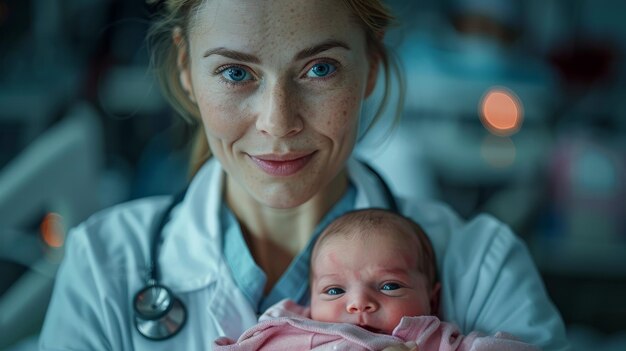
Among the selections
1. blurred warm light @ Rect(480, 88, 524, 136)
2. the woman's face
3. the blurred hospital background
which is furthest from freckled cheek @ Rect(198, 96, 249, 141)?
blurred warm light @ Rect(480, 88, 524, 136)

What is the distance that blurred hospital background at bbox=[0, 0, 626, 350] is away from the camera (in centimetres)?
411

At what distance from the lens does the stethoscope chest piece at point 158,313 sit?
1.47 meters

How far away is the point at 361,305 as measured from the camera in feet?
4.49

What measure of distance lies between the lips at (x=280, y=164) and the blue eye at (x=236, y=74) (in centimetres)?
13

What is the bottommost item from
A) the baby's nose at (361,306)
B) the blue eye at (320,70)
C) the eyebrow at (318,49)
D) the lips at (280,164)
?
the baby's nose at (361,306)

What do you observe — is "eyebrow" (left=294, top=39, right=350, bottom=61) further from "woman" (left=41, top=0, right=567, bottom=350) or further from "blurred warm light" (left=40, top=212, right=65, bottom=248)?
Answer: "blurred warm light" (left=40, top=212, right=65, bottom=248)

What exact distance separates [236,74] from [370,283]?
40cm

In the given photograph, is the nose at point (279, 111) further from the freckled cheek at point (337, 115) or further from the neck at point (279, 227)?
the neck at point (279, 227)

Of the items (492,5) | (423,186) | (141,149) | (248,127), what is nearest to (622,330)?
(423,186)

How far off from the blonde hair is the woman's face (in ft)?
0.09

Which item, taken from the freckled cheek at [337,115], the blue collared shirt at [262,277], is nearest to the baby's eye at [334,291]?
the blue collared shirt at [262,277]

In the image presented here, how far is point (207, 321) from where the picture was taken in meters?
1.51

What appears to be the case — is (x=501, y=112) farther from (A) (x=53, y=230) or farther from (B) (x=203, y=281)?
(B) (x=203, y=281)

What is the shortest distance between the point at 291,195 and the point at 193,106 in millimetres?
326
